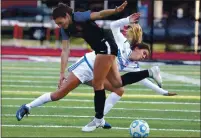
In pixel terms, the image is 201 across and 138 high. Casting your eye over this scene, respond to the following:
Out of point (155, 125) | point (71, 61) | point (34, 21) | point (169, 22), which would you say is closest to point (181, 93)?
point (155, 125)

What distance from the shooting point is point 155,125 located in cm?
1208

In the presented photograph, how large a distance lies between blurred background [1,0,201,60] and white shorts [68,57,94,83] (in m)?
15.8

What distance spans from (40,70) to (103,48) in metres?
10.7

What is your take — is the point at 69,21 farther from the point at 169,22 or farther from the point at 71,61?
the point at 169,22

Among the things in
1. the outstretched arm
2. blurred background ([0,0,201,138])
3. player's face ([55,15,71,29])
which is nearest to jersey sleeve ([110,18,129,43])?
the outstretched arm

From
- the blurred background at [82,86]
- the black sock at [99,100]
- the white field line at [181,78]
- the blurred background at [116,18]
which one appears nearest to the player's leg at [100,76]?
the black sock at [99,100]

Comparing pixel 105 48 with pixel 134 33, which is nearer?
pixel 105 48

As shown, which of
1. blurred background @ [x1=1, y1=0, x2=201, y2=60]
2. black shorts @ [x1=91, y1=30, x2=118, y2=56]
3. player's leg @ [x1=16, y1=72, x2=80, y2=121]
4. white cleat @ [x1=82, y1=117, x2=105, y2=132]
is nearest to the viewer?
black shorts @ [x1=91, y1=30, x2=118, y2=56]

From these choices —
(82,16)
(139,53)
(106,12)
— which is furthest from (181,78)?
(106,12)

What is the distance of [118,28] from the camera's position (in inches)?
456

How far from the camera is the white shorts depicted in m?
11.0

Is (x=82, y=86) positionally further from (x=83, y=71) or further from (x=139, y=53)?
(x=83, y=71)

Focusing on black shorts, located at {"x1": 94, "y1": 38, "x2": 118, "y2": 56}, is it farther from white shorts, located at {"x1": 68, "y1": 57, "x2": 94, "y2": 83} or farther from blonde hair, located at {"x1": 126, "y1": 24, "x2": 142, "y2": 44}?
blonde hair, located at {"x1": 126, "y1": 24, "x2": 142, "y2": 44}

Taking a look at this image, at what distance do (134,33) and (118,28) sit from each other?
23 cm
